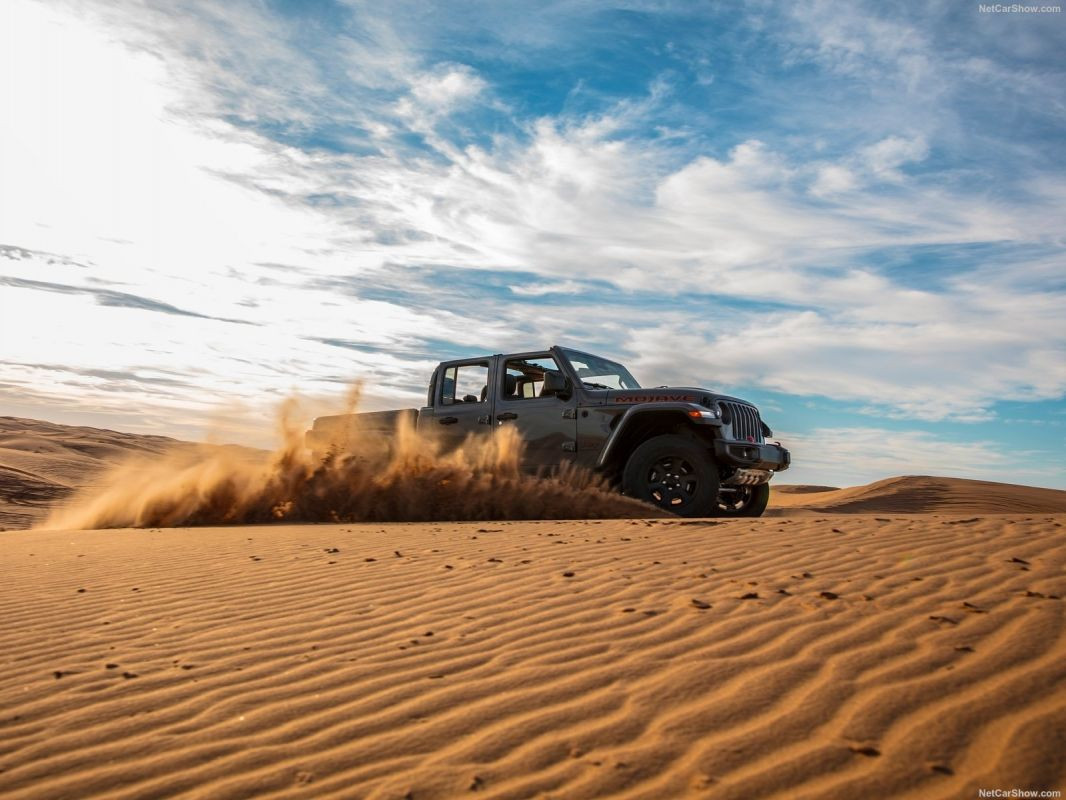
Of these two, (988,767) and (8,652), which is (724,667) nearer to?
(988,767)

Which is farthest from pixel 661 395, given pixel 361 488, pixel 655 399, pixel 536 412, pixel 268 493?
pixel 268 493

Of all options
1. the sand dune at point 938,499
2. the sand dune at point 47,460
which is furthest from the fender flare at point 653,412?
the sand dune at point 47,460

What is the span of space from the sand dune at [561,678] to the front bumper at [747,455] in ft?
9.99

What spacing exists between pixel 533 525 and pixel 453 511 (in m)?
1.81

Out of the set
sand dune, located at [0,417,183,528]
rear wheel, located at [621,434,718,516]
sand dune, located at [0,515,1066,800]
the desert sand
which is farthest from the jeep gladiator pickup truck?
sand dune, located at [0,417,183,528]

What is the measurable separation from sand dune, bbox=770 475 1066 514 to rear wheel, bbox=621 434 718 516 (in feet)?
21.6

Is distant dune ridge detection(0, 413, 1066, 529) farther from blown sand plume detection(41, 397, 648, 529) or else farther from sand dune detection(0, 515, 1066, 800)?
sand dune detection(0, 515, 1066, 800)

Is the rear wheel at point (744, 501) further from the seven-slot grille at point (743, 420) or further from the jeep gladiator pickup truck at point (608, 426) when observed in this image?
the seven-slot grille at point (743, 420)

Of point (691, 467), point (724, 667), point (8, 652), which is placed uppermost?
point (691, 467)

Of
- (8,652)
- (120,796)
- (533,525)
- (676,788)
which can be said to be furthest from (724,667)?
(533,525)

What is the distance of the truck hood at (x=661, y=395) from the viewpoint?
8.94 m

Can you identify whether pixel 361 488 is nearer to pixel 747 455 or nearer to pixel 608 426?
pixel 608 426

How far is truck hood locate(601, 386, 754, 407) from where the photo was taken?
8.94 m

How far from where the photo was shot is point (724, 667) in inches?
120
